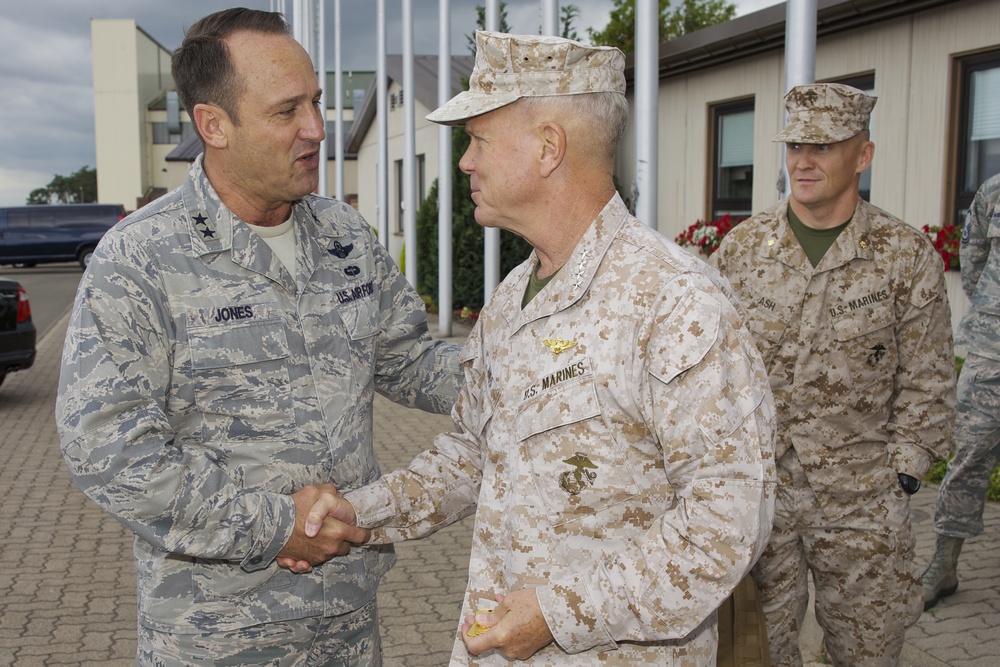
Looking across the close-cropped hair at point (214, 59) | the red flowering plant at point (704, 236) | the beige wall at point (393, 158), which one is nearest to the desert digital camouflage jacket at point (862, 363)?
the close-cropped hair at point (214, 59)

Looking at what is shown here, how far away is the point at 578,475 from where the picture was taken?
2.05 metres

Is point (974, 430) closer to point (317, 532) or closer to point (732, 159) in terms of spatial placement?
point (317, 532)

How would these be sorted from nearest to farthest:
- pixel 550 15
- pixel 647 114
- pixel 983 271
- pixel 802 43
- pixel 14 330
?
pixel 802 43 → pixel 983 271 → pixel 647 114 → pixel 550 15 → pixel 14 330

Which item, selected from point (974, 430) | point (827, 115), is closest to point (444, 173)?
point (974, 430)

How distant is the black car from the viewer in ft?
36.6

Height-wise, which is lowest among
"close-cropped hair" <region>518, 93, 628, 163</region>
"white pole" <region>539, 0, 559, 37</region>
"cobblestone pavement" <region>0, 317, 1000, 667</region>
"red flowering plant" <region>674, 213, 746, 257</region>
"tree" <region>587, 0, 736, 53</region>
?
"cobblestone pavement" <region>0, 317, 1000, 667</region>

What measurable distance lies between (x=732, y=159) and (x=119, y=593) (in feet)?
32.7

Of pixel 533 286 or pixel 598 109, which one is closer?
pixel 598 109

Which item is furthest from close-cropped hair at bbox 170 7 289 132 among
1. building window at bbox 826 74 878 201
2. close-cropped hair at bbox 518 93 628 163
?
building window at bbox 826 74 878 201

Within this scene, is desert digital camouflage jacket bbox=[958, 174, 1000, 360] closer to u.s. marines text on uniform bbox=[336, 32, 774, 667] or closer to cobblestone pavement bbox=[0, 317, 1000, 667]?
cobblestone pavement bbox=[0, 317, 1000, 667]

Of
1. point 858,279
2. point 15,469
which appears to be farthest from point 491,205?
point 15,469

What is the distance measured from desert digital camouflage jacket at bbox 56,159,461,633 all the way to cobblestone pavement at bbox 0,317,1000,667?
2196 millimetres

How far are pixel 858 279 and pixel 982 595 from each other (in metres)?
2.49

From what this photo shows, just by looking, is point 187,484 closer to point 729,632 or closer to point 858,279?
point 729,632
